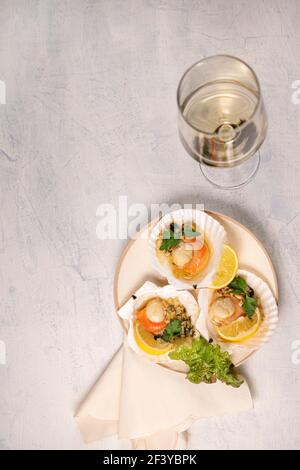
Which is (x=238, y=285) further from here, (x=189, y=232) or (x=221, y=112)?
(x=221, y=112)

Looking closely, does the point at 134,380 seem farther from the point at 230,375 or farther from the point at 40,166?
the point at 40,166

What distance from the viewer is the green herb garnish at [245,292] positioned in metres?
0.98

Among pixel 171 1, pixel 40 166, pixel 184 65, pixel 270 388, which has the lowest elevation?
pixel 270 388

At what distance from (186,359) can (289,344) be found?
0.62 feet

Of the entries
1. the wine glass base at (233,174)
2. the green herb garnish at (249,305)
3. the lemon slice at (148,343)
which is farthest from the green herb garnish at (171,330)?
the wine glass base at (233,174)

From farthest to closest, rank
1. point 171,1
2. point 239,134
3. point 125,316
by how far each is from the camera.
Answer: point 171,1 < point 125,316 < point 239,134

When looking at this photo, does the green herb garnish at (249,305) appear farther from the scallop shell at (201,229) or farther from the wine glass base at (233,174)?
the wine glass base at (233,174)

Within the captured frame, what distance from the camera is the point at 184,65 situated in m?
1.11

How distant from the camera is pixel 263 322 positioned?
989 mm

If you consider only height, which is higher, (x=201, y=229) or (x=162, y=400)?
(x=201, y=229)

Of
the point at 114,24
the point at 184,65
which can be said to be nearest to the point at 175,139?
the point at 184,65

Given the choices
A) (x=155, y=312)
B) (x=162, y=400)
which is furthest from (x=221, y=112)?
(x=162, y=400)

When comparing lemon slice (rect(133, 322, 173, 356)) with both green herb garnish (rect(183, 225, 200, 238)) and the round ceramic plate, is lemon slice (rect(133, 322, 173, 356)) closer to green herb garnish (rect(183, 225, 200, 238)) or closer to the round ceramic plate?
the round ceramic plate

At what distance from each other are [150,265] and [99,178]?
192 mm
